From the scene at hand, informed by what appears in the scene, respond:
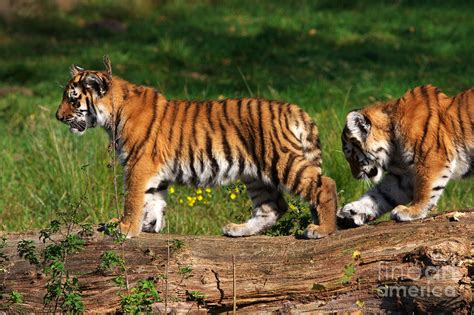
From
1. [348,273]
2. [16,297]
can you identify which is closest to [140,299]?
[16,297]

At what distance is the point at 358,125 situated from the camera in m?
5.71

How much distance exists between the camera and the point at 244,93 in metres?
10.8

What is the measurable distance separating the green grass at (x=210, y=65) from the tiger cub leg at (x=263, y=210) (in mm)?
978

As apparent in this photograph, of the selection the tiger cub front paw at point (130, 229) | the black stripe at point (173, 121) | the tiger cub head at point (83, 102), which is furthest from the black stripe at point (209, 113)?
the tiger cub front paw at point (130, 229)

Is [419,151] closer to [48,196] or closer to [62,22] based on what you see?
[48,196]

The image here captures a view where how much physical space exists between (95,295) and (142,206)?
966 mm

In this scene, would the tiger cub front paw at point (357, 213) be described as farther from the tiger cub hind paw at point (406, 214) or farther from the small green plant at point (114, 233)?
the small green plant at point (114, 233)

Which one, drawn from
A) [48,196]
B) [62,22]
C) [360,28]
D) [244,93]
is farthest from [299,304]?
[62,22]

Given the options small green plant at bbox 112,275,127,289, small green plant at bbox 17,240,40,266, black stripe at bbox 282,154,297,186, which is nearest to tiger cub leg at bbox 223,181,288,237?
black stripe at bbox 282,154,297,186

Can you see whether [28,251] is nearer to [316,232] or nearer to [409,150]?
[316,232]

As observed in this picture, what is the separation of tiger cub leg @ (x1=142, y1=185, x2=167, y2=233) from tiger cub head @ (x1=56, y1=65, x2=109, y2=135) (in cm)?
64

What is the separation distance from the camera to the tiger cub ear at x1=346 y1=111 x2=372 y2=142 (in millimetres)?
5660

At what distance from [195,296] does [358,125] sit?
161 cm

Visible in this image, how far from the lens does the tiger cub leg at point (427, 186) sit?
210 inches
